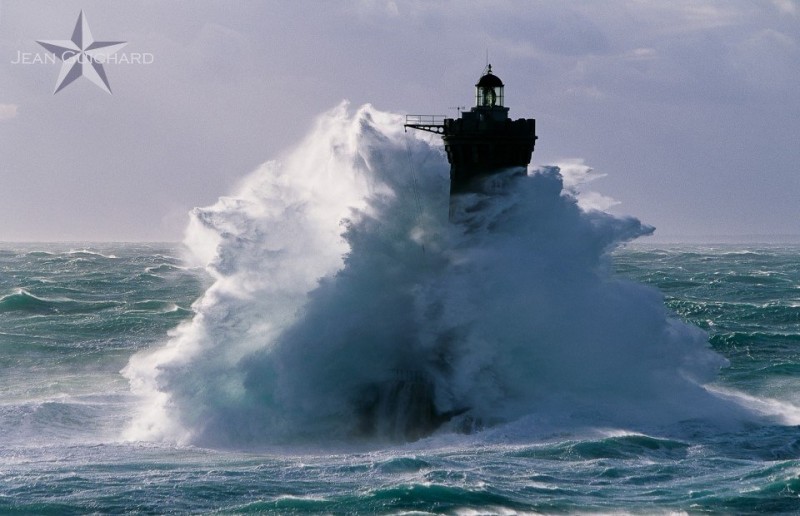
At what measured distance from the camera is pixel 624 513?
1264 centimetres

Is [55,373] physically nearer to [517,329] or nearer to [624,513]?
[517,329]

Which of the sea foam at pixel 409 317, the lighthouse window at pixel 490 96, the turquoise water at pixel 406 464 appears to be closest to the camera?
the turquoise water at pixel 406 464

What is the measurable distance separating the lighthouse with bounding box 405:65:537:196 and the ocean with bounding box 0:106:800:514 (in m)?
0.47

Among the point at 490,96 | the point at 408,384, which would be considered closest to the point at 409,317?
the point at 408,384

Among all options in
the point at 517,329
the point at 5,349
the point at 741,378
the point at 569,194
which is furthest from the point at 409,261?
the point at 5,349

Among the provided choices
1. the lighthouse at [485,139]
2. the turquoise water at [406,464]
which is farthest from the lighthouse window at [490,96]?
the turquoise water at [406,464]

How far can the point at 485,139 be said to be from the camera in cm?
2080

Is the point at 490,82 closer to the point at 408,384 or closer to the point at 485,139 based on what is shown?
the point at 485,139

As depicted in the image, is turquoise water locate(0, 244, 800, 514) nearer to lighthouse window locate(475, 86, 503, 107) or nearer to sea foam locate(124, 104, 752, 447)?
sea foam locate(124, 104, 752, 447)

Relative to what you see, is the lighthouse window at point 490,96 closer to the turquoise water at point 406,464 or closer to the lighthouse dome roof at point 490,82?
the lighthouse dome roof at point 490,82

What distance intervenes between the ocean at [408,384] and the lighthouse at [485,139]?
0.47m

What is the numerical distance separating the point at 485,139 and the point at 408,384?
17.4 feet

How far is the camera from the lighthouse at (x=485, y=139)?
20.8 m

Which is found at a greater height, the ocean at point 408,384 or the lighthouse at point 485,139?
the lighthouse at point 485,139
